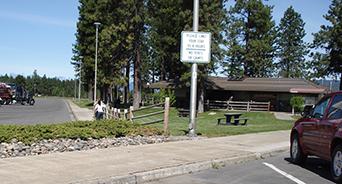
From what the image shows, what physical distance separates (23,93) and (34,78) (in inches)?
4824

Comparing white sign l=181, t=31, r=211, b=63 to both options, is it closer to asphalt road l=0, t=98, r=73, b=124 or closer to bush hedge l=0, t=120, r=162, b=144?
bush hedge l=0, t=120, r=162, b=144

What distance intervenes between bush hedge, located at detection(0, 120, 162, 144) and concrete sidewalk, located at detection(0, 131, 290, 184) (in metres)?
1.41

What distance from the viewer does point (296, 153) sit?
13.3 metres

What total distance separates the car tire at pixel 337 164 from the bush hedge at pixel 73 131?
7216mm

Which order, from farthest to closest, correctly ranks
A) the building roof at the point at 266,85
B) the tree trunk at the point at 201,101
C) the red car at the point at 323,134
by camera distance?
the building roof at the point at 266,85 → the tree trunk at the point at 201,101 → the red car at the point at 323,134

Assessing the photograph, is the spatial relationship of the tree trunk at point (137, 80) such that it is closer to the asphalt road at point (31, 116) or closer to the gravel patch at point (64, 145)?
the asphalt road at point (31, 116)

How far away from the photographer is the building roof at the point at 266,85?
5462cm

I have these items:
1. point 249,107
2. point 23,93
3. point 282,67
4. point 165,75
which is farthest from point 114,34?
point 282,67

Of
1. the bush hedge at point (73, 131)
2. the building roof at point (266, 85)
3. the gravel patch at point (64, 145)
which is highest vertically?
the building roof at point (266, 85)

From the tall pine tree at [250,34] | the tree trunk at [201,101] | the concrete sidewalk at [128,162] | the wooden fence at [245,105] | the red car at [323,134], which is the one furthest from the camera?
the tall pine tree at [250,34]

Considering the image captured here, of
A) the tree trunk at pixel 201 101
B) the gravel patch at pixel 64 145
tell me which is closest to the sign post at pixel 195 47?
the gravel patch at pixel 64 145

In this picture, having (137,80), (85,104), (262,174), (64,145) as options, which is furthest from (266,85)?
(262,174)

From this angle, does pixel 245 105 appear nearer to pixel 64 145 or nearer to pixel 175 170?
pixel 64 145

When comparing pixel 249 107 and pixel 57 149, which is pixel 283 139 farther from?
pixel 249 107
